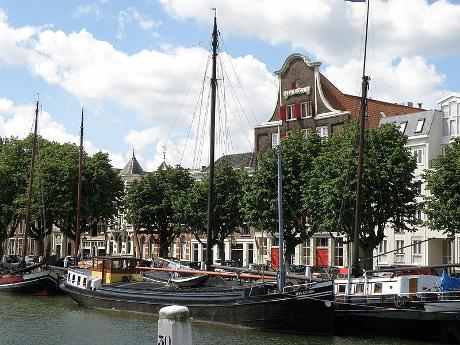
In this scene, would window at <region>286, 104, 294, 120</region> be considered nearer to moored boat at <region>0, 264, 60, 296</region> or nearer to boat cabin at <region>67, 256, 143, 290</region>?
moored boat at <region>0, 264, 60, 296</region>

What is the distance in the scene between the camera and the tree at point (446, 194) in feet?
155

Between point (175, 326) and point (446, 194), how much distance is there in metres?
42.7

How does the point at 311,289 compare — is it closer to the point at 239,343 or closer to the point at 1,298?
the point at 239,343

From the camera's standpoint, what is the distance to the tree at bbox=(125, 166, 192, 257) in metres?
78.3

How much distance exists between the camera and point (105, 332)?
116ft

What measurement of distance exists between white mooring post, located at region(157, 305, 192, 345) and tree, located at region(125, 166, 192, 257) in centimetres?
6973

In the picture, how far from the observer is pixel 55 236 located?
121 metres

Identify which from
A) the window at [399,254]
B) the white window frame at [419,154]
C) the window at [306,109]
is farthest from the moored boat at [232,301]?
the window at [306,109]

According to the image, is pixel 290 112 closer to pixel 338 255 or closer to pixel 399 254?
pixel 338 255

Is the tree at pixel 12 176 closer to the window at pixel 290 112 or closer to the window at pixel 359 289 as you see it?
the window at pixel 290 112

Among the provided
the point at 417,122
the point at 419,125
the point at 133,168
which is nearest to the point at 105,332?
the point at 419,125

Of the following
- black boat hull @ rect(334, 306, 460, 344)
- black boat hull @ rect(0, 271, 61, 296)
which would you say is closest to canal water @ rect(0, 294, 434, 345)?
black boat hull @ rect(334, 306, 460, 344)

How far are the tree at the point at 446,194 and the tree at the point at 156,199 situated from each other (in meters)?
34.6

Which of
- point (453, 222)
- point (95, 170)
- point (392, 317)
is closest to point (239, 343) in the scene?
point (392, 317)
